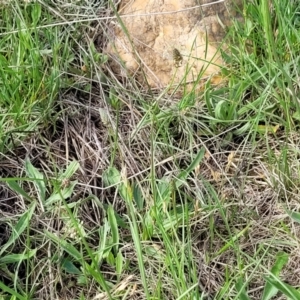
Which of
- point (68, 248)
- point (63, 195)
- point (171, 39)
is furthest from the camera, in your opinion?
point (171, 39)

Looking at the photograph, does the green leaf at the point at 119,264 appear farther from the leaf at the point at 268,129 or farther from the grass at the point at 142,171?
the leaf at the point at 268,129

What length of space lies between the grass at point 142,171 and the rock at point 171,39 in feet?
0.18

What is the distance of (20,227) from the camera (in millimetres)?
1344

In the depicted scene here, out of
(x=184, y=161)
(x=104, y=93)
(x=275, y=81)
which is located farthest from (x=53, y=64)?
(x=275, y=81)

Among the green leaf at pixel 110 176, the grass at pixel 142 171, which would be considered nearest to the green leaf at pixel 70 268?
the grass at pixel 142 171

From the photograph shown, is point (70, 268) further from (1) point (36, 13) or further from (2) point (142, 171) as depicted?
(1) point (36, 13)

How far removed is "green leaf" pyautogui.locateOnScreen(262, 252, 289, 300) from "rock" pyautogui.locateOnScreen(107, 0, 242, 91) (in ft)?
1.81

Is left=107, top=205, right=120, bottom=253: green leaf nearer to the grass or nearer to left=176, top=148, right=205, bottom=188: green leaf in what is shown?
the grass

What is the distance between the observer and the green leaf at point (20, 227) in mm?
1325

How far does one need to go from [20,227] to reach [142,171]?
12.3 inches

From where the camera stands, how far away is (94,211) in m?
1.40

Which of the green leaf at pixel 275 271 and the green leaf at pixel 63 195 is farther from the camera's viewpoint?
the green leaf at pixel 63 195

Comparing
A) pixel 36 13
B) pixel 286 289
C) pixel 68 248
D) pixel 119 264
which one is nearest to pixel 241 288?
pixel 286 289

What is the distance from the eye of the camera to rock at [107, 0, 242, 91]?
1634 millimetres
